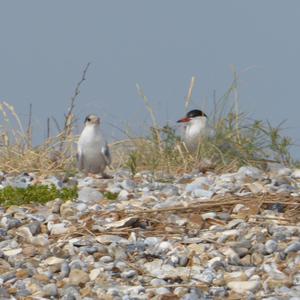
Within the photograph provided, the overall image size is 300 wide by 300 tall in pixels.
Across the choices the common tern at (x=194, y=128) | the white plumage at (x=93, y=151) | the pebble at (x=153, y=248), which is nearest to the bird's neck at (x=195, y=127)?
the common tern at (x=194, y=128)

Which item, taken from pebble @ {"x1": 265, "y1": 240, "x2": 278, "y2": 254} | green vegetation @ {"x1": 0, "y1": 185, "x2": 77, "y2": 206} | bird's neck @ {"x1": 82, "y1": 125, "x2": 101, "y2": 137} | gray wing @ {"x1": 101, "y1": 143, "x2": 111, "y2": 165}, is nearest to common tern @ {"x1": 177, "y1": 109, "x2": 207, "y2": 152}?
gray wing @ {"x1": 101, "y1": 143, "x2": 111, "y2": 165}

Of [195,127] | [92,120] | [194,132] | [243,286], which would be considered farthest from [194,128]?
[243,286]

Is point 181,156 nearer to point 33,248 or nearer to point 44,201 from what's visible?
point 44,201

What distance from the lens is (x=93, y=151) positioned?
36.6 ft

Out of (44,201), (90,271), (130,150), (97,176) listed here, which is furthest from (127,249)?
(130,150)

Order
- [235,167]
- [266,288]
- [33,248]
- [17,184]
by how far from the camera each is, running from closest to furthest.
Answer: [266,288] < [33,248] < [17,184] < [235,167]

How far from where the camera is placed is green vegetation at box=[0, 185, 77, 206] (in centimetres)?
868

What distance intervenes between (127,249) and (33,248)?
27.1 inches

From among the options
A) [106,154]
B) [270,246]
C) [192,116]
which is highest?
[192,116]

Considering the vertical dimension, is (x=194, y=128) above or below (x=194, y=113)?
below

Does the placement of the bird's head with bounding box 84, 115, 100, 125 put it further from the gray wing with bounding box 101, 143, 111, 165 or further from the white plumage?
the gray wing with bounding box 101, 143, 111, 165

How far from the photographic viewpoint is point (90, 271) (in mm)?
6324

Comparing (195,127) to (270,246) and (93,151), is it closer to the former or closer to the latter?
(93,151)

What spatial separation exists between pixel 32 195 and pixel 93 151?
2.45 m
